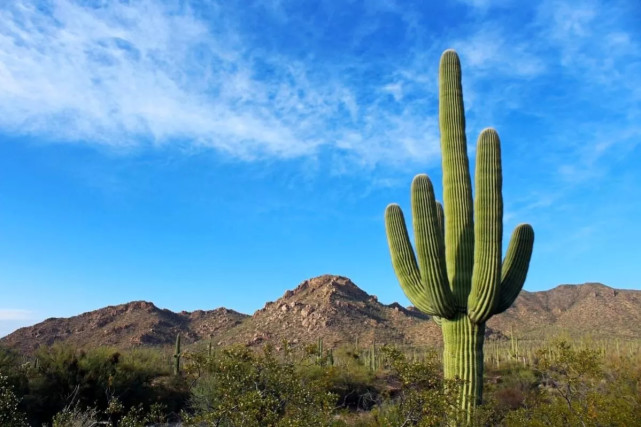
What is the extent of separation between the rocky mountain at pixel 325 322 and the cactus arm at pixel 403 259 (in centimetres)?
3177

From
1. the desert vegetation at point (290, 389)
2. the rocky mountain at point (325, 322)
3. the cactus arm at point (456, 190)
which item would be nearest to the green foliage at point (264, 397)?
the desert vegetation at point (290, 389)

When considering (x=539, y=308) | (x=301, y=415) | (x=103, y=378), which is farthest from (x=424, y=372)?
(x=539, y=308)

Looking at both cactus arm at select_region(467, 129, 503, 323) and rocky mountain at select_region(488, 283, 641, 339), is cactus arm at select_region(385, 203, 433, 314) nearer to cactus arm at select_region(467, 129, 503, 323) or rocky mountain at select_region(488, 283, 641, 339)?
cactus arm at select_region(467, 129, 503, 323)

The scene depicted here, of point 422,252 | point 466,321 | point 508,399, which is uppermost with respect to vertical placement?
point 422,252

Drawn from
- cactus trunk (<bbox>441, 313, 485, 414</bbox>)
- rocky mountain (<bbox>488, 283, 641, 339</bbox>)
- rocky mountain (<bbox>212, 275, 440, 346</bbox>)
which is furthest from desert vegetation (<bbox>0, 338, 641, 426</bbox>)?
rocky mountain (<bbox>488, 283, 641, 339</bbox>)

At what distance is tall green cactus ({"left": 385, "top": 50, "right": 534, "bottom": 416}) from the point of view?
9211mm

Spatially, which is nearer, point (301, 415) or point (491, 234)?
point (301, 415)

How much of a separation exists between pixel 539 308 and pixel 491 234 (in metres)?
56.2

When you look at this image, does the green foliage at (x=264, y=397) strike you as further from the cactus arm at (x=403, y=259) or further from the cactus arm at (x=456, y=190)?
the cactus arm at (x=456, y=190)

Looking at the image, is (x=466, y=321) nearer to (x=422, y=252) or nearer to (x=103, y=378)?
(x=422, y=252)

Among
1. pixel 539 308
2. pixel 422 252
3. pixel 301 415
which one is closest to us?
pixel 301 415

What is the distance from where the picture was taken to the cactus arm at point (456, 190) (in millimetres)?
9672

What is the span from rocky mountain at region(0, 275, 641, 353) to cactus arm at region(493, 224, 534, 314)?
31.9m

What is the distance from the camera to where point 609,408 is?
30.2ft
